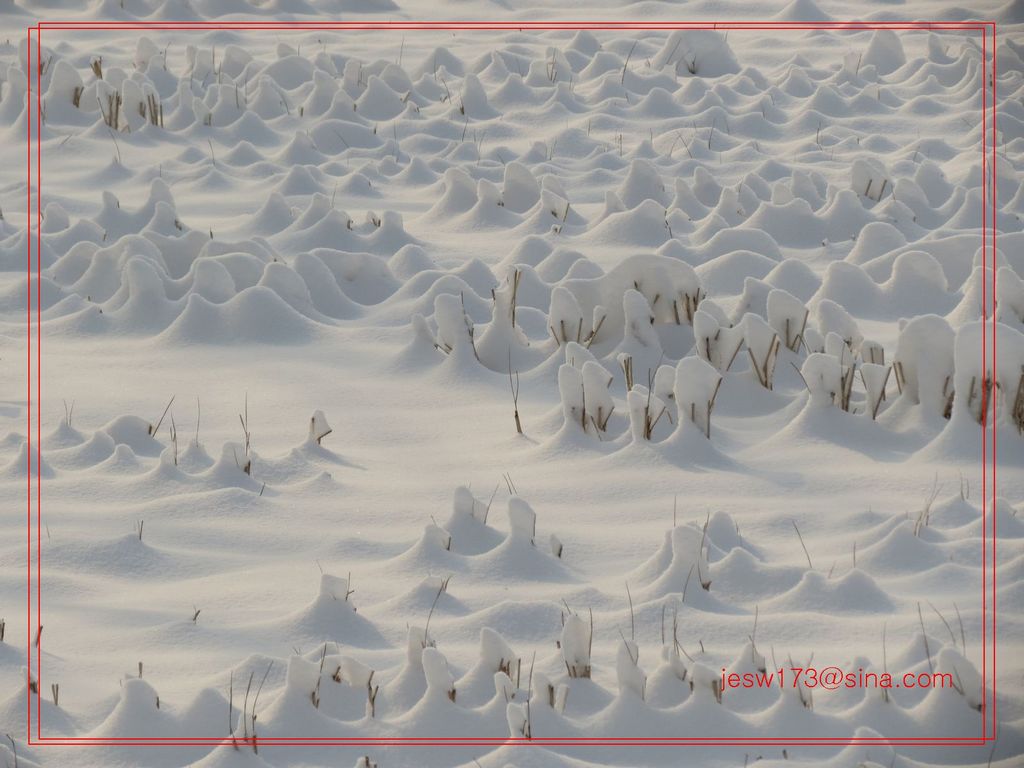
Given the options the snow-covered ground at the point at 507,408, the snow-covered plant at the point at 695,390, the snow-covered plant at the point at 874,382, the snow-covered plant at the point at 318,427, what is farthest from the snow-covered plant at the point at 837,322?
the snow-covered plant at the point at 318,427

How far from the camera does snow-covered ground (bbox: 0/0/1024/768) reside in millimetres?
2729

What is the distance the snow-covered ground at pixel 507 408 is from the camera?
273cm

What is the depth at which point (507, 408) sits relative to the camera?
14.1ft

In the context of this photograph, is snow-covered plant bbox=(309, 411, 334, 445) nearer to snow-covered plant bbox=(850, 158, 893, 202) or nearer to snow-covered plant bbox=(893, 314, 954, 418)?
snow-covered plant bbox=(893, 314, 954, 418)

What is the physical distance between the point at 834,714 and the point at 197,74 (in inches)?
242

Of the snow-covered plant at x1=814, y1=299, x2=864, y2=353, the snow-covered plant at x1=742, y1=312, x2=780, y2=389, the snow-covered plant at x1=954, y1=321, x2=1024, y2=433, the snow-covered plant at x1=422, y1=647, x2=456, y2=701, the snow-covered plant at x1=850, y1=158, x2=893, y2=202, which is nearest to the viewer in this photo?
the snow-covered plant at x1=422, y1=647, x2=456, y2=701

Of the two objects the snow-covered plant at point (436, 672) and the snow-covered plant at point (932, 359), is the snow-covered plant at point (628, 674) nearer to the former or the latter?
the snow-covered plant at point (436, 672)

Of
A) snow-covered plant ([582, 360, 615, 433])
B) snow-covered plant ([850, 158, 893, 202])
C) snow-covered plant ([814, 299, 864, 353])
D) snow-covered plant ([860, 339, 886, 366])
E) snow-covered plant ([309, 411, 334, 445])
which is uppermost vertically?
snow-covered plant ([850, 158, 893, 202])

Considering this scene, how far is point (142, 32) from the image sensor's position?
8.88m

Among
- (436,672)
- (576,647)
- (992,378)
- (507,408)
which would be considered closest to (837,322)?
(992,378)

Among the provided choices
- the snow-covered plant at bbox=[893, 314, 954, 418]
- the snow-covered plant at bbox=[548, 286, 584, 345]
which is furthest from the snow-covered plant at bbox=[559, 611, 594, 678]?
the snow-covered plant at bbox=[548, 286, 584, 345]

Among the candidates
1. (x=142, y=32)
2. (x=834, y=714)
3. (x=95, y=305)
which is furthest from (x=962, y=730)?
(x=142, y=32)

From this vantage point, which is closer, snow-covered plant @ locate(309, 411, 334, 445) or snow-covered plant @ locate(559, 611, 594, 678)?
snow-covered plant @ locate(559, 611, 594, 678)

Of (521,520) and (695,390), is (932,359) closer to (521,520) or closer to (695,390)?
(695,390)
